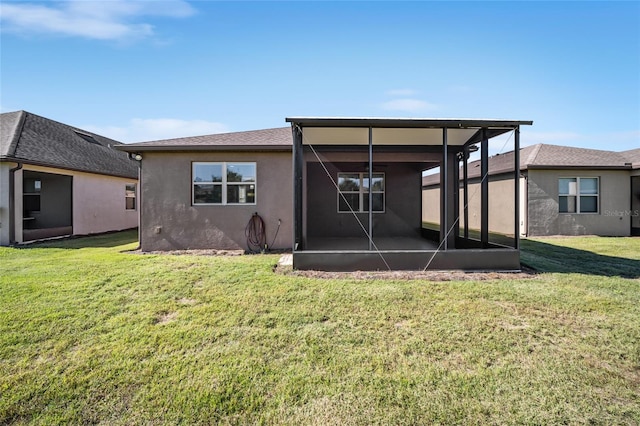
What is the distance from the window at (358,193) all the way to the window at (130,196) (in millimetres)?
10321

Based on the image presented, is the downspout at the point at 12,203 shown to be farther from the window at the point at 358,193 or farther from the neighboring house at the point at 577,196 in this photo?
the neighboring house at the point at 577,196

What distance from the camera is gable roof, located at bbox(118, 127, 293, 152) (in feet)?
27.1

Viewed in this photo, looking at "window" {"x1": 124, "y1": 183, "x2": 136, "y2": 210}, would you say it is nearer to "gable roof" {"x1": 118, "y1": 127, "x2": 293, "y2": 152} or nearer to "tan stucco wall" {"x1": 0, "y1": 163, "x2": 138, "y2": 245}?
"tan stucco wall" {"x1": 0, "y1": 163, "x2": 138, "y2": 245}

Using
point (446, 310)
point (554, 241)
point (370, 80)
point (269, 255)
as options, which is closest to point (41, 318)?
point (269, 255)

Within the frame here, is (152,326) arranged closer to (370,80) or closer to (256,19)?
(256,19)

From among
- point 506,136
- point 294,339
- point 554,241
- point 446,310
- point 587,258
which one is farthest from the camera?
point 554,241

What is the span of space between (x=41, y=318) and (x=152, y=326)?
1490 mm

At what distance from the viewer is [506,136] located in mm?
6754

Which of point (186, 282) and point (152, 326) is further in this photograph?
point (186, 282)

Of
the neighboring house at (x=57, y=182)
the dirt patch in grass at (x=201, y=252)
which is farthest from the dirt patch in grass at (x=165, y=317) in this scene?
the neighboring house at (x=57, y=182)

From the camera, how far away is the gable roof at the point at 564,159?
11766 mm

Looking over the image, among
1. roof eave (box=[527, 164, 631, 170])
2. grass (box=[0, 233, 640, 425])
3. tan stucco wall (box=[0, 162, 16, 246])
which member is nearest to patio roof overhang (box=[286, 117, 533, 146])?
grass (box=[0, 233, 640, 425])

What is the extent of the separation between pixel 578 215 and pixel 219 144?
44.2ft

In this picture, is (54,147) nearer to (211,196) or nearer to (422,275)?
(211,196)
